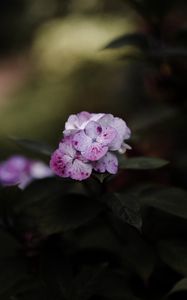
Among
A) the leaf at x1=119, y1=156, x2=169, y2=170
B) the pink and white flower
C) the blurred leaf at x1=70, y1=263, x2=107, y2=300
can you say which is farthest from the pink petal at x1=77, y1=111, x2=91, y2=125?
the blurred leaf at x1=70, y1=263, x2=107, y2=300

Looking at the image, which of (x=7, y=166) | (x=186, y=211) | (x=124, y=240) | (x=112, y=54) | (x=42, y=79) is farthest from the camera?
(x=42, y=79)

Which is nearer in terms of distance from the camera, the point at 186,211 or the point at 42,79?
the point at 186,211

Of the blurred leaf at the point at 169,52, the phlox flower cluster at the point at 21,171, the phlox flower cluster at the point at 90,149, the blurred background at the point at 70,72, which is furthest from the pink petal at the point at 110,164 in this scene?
the blurred background at the point at 70,72

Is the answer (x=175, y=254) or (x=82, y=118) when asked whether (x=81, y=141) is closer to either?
(x=82, y=118)

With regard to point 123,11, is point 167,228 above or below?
below

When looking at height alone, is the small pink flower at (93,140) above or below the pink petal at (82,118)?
below

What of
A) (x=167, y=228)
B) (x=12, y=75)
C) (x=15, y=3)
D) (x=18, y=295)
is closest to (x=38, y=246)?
(x=18, y=295)

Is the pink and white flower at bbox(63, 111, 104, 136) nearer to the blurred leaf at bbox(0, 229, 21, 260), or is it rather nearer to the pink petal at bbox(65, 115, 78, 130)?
the pink petal at bbox(65, 115, 78, 130)

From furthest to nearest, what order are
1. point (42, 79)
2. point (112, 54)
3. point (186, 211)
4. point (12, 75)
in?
point (12, 75)
point (42, 79)
point (112, 54)
point (186, 211)

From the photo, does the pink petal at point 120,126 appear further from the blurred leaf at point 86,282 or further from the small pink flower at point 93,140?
the blurred leaf at point 86,282

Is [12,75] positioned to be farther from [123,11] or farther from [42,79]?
[123,11]
